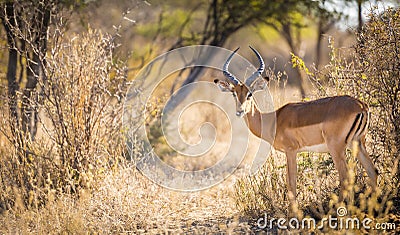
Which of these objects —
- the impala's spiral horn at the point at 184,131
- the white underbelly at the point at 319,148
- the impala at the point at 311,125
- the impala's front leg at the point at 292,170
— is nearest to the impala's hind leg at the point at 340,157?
the impala at the point at 311,125

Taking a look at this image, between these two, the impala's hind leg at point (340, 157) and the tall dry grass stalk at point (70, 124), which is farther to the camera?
the tall dry grass stalk at point (70, 124)

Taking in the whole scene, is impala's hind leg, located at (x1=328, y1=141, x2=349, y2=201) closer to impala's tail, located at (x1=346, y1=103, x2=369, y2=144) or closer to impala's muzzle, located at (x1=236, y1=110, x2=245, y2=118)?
Answer: impala's tail, located at (x1=346, y1=103, x2=369, y2=144)

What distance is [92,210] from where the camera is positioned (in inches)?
251

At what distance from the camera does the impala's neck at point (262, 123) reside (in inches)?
253

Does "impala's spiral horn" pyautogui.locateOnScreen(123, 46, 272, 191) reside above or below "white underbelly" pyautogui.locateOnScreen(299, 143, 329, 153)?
above

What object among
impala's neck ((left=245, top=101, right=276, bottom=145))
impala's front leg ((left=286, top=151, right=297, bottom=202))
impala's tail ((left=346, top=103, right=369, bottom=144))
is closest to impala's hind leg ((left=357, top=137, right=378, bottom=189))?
impala's tail ((left=346, top=103, right=369, bottom=144))

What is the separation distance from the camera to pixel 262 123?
6.52 metres

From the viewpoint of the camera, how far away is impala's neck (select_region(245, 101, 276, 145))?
641cm

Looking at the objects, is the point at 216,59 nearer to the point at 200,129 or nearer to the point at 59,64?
the point at 200,129

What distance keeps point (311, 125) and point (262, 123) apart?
73 centimetres

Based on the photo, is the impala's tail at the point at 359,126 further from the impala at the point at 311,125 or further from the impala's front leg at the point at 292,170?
the impala's front leg at the point at 292,170

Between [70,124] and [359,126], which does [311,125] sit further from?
[70,124]

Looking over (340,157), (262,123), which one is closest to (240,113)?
(262,123)

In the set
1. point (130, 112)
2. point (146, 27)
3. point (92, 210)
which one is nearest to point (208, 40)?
point (146, 27)
